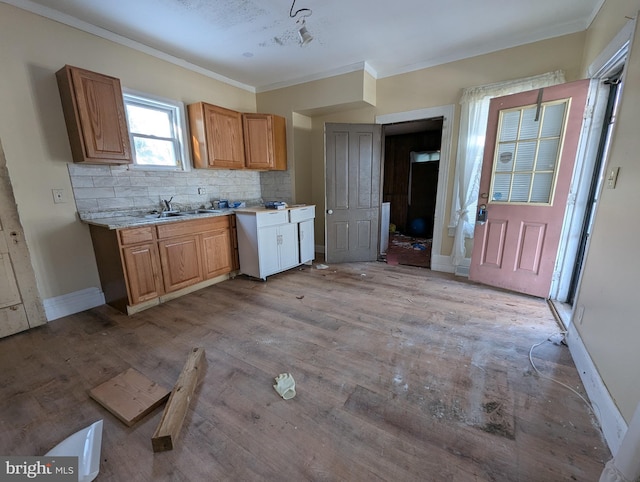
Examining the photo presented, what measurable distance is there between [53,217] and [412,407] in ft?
11.0

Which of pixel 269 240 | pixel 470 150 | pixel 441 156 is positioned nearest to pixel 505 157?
pixel 470 150

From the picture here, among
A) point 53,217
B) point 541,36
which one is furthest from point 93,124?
point 541,36

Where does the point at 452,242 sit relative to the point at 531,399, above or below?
above

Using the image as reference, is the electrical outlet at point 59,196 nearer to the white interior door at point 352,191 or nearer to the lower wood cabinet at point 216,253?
the lower wood cabinet at point 216,253

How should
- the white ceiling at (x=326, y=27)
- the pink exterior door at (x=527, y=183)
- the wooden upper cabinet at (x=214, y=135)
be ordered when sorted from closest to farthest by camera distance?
the white ceiling at (x=326, y=27)
the pink exterior door at (x=527, y=183)
the wooden upper cabinet at (x=214, y=135)

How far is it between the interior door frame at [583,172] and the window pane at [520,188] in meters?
0.34

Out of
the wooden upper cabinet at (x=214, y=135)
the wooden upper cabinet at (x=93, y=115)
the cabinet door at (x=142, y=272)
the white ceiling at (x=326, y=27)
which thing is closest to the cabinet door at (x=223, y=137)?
the wooden upper cabinet at (x=214, y=135)

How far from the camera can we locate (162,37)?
2791 millimetres

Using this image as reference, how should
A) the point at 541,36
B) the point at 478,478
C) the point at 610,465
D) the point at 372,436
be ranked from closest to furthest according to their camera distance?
1. the point at 610,465
2. the point at 478,478
3. the point at 372,436
4. the point at 541,36

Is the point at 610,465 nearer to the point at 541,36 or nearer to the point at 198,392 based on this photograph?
the point at 198,392

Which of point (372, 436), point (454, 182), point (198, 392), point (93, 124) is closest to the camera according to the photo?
point (372, 436)

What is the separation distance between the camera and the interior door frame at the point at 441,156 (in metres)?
3.41

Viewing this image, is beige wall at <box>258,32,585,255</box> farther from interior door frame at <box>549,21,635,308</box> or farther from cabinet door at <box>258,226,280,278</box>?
cabinet door at <box>258,226,280,278</box>

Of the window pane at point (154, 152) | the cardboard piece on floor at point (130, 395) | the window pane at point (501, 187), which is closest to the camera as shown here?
the cardboard piece on floor at point (130, 395)
